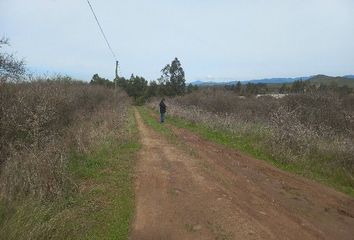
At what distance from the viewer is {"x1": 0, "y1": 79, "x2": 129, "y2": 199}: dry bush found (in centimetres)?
867

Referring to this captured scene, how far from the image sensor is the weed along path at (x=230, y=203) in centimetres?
702

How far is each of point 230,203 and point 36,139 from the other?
20.2 ft

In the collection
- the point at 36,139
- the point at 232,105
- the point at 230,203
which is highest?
the point at 36,139

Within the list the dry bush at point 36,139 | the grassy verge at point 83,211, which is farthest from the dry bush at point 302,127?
the dry bush at point 36,139

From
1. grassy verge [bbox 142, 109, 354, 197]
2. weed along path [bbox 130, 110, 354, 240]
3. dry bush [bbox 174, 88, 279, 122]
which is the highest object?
weed along path [bbox 130, 110, 354, 240]

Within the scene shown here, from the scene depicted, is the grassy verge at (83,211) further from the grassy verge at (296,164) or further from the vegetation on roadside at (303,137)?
the vegetation on roadside at (303,137)

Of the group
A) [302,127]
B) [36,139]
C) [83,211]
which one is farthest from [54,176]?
[302,127]

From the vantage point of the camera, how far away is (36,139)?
11648 millimetres

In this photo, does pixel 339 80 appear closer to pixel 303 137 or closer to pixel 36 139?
pixel 303 137

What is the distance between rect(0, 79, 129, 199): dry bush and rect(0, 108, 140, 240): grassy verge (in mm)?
509

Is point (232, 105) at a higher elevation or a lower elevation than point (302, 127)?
lower

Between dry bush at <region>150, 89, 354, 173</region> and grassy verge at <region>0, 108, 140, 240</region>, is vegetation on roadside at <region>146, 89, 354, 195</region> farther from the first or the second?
grassy verge at <region>0, 108, 140, 240</region>

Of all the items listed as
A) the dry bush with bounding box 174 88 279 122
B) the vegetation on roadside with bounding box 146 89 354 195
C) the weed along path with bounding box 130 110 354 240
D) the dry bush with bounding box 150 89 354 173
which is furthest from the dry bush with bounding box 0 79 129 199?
the dry bush with bounding box 174 88 279 122

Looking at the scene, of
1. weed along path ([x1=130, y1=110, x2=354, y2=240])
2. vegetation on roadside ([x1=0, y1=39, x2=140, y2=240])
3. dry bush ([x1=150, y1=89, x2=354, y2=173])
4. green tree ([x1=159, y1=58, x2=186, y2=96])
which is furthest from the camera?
green tree ([x1=159, y1=58, x2=186, y2=96])
